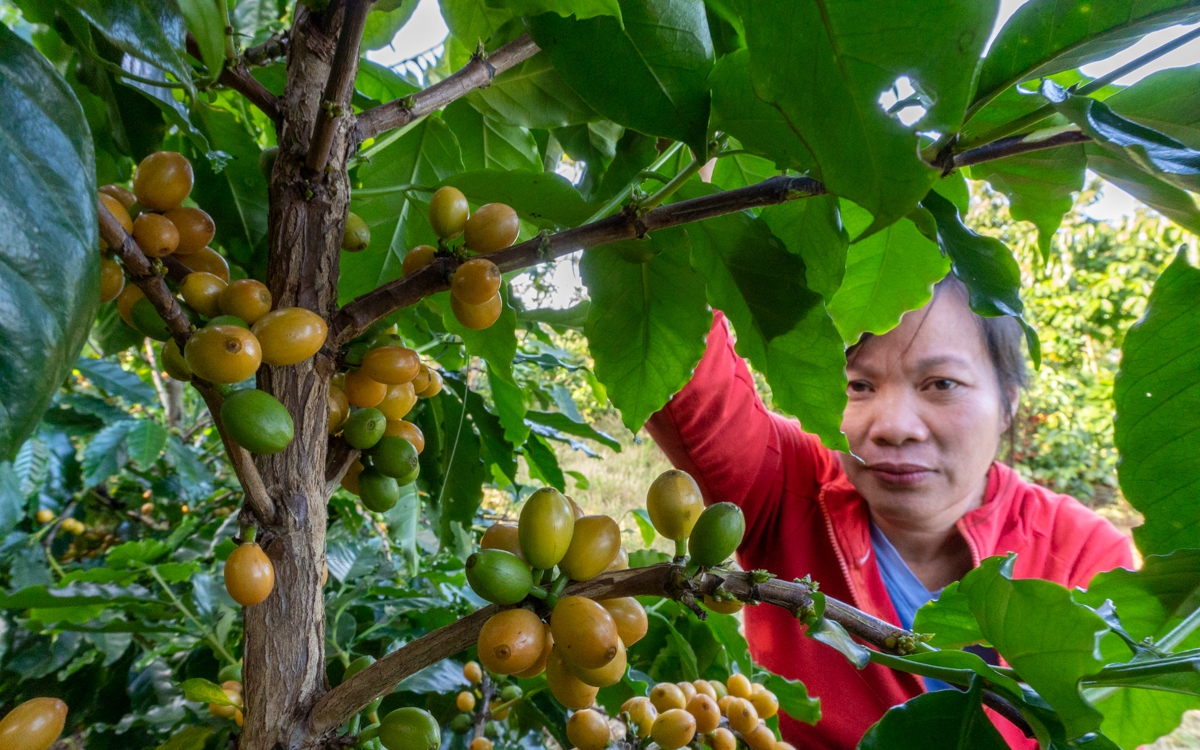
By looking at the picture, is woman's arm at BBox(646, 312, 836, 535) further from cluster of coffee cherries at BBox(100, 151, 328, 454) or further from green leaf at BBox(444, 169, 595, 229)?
cluster of coffee cherries at BBox(100, 151, 328, 454)

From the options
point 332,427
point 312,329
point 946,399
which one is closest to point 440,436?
point 332,427

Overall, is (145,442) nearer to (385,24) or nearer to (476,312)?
(385,24)

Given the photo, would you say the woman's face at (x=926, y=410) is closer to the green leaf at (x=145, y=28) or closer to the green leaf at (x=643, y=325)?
the green leaf at (x=643, y=325)

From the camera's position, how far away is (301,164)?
1.19ft

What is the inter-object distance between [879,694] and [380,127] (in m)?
1.28

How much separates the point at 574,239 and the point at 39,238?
220 millimetres

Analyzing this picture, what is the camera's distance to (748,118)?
317 millimetres

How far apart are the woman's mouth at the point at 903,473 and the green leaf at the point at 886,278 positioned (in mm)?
703

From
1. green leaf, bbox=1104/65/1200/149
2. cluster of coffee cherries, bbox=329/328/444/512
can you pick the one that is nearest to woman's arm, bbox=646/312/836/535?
cluster of coffee cherries, bbox=329/328/444/512

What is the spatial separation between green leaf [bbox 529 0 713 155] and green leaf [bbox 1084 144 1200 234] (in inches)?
7.4

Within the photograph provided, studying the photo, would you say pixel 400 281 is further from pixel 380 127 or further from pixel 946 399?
pixel 946 399

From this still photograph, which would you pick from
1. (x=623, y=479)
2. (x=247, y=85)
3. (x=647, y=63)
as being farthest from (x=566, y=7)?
(x=623, y=479)

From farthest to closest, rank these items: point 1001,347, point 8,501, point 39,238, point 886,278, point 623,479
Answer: point 623,479, point 1001,347, point 8,501, point 886,278, point 39,238

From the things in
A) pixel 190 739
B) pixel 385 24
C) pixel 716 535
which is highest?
pixel 385 24
